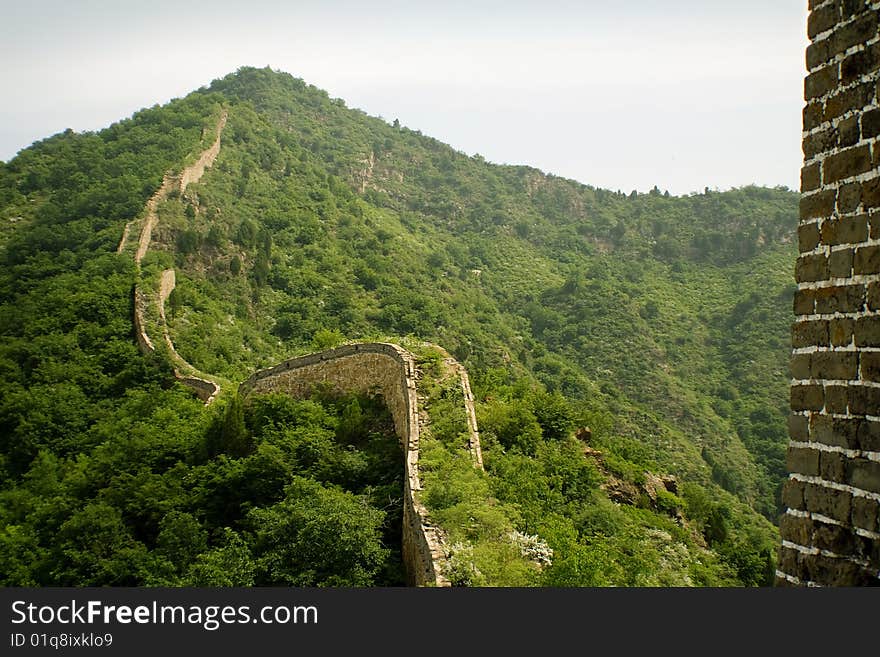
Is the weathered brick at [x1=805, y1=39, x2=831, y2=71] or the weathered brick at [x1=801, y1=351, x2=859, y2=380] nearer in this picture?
the weathered brick at [x1=801, y1=351, x2=859, y2=380]

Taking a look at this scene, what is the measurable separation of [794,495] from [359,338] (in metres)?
28.5

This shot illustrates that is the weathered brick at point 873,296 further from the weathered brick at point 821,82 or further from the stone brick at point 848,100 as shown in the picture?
the weathered brick at point 821,82

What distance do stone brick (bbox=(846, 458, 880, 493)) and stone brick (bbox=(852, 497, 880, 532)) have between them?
0.18 ft

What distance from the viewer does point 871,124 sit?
3.89m

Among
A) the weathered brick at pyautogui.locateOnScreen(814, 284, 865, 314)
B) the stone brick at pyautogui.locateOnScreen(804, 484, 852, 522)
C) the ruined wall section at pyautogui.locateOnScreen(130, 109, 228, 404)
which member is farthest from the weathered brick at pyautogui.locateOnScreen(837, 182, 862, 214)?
the ruined wall section at pyautogui.locateOnScreen(130, 109, 228, 404)

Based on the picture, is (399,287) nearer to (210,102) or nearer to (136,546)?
(210,102)

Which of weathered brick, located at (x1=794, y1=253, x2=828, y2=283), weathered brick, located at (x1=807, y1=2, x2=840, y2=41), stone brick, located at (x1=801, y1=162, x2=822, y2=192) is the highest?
weathered brick, located at (x1=807, y1=2, x2=840, y2=41)

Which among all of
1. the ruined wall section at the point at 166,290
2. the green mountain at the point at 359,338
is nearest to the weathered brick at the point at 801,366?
the green mountain at the point at 359,338

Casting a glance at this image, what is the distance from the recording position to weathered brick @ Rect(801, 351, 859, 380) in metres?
3.86

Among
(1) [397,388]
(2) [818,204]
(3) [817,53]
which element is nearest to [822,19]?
(3) [817,53]

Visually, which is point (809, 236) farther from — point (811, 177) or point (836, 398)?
point (836, 398)

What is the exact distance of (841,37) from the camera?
4105 mm

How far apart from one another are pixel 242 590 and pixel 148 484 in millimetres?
13200

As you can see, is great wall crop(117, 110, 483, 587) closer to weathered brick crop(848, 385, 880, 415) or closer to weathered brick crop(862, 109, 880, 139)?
weathered brick crop(848, 385, 880, 415)
